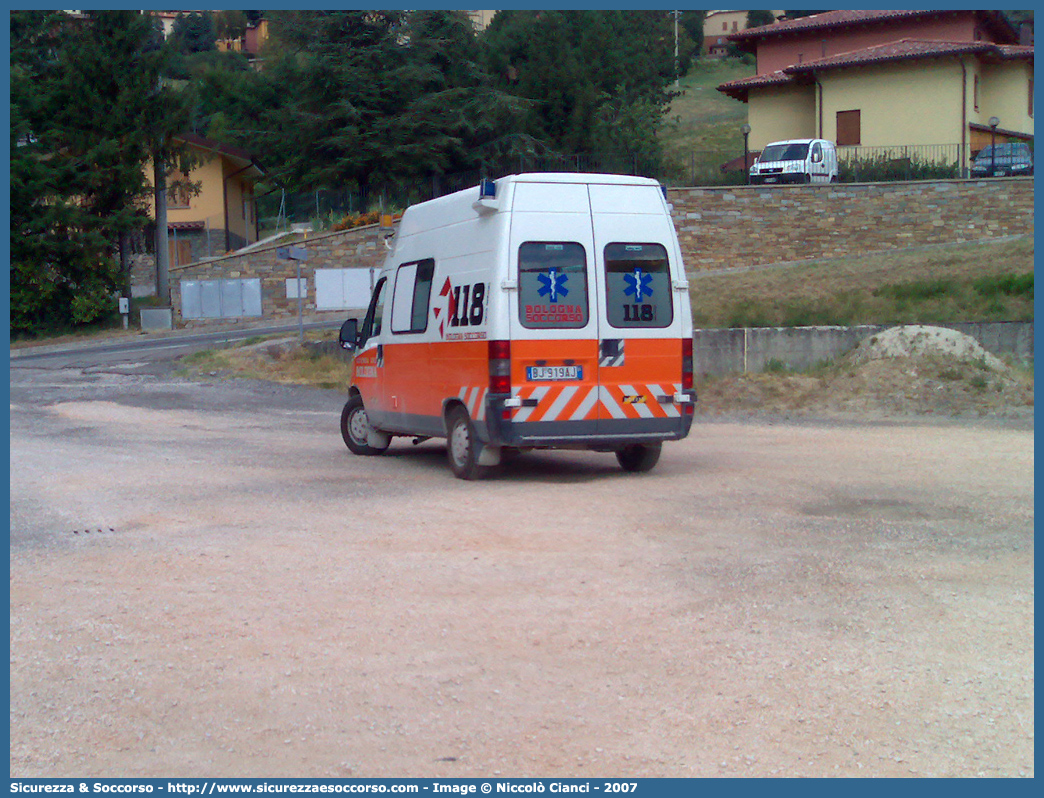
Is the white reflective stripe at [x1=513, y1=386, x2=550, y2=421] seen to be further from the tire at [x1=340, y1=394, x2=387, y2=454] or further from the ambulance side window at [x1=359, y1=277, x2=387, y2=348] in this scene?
the tire at [x1=340, y1=394, x2=387, y2=454]

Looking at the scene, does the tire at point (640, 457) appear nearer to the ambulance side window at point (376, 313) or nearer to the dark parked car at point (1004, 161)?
the ambulance side window at point (376, 313)

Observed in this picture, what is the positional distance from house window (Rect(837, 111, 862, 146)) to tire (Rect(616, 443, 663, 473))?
115ft

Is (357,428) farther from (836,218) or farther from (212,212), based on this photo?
(212,212)

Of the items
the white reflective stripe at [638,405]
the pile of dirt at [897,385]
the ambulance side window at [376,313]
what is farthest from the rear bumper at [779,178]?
the white reflective stripe at [638,405]

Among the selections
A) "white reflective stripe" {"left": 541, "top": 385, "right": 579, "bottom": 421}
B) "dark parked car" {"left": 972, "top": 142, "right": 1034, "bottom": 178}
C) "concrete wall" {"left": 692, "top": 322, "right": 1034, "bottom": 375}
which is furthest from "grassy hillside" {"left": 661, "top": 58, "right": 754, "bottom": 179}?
"white reflective stripe" {"left": 541, "top": 385, "right": 579, "bottom": 421}

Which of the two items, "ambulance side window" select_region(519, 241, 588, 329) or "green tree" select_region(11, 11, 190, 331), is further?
"green tree" select_region(11, 11, 190, 331)

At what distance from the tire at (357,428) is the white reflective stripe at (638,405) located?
12.2 feet

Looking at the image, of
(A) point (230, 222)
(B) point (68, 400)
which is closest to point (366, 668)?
(B) point (68, 400)

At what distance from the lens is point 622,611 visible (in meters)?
6.08

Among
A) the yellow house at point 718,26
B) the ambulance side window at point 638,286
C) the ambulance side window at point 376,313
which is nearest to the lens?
the ambulance side window at point 638,286

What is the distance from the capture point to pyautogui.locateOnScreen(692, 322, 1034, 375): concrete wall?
1925cm

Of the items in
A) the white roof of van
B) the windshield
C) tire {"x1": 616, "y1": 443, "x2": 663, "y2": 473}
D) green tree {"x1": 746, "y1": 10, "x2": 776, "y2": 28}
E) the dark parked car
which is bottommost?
tire {"x1": 616, "y1": 443, "x2": 663, "y2": 473}

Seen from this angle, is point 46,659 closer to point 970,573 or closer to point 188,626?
point 188,626

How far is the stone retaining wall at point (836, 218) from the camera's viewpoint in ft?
113
